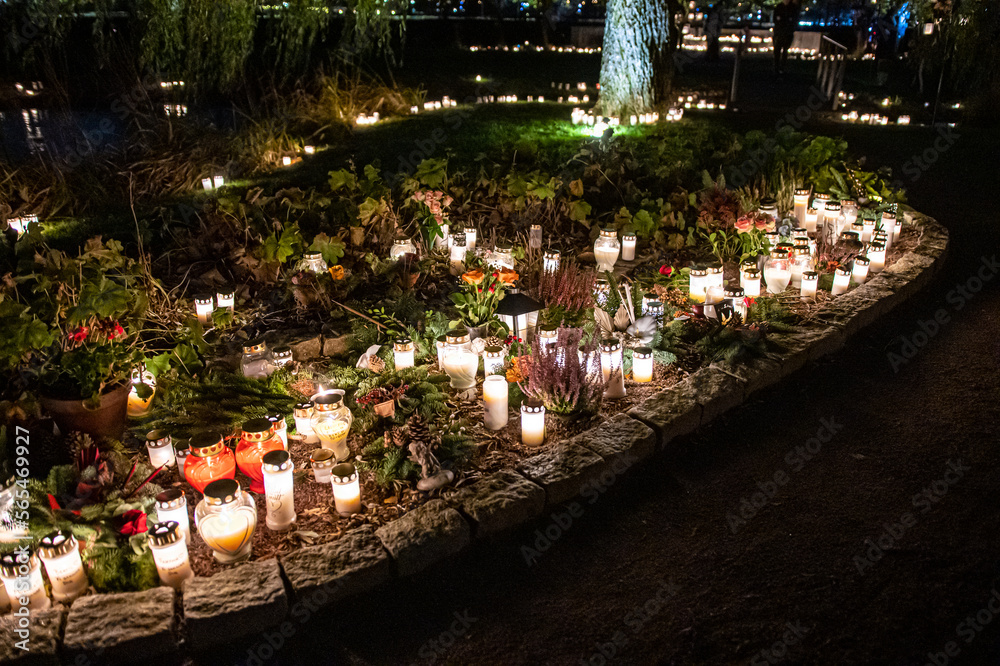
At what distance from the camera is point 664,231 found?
6098mm

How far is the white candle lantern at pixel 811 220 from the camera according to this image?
645cm

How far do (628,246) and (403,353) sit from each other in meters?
2.51

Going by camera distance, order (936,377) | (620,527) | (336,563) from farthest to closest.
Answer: (936,377), (620,527), (336,563)

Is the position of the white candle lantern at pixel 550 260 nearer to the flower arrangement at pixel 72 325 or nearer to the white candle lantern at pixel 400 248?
the white candle lantern at pixel 400 248

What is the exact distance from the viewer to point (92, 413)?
330cm

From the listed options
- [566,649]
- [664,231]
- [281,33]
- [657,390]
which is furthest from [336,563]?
[281,33]

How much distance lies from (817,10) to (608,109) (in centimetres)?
2635

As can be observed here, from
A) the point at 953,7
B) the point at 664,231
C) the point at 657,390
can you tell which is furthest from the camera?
the point at 953,7

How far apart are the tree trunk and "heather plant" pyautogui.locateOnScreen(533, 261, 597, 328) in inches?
253

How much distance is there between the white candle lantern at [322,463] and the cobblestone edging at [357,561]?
356mm

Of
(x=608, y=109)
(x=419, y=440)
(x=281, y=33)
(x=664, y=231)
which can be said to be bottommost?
(x=419, y=440)

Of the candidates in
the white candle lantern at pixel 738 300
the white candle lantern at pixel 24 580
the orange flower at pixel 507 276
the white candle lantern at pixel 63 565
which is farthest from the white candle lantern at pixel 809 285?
the white candle lantern at pixel 24 580

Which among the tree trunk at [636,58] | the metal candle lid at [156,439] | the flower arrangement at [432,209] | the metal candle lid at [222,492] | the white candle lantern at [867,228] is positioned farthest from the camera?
the tree trunk at [636,58]

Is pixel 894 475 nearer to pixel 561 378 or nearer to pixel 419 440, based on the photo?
pixel 561 378
